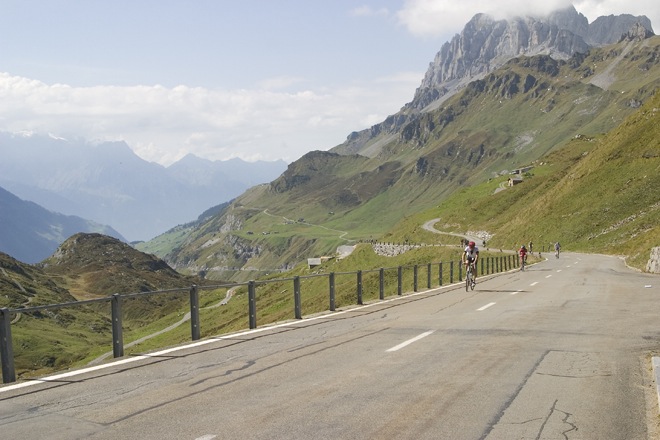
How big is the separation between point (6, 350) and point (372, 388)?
6.31 meters

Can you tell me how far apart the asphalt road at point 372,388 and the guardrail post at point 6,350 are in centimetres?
68

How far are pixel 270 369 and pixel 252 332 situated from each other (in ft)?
18.0

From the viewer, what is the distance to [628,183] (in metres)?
98.9

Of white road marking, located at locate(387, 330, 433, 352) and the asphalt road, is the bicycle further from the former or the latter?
white road marking, located at locate(387, 330, 433, 352)

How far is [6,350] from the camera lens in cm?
1043

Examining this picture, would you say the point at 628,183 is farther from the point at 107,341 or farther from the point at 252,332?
the point at 252,332

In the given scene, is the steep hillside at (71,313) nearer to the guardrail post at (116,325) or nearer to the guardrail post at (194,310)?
the guardrail post at (194,310)

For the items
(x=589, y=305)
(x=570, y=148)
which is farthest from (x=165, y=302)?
(x=589, y=305)

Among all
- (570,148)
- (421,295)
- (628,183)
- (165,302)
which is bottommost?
(165,302)

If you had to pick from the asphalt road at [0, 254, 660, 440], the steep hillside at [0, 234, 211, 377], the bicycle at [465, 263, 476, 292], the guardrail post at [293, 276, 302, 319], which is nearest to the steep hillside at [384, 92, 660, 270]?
the bicycle at [465, 263, 476, 292]

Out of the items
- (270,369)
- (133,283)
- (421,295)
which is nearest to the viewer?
(270,369)

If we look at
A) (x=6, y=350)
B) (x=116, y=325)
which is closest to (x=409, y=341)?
(x=116, y=325)

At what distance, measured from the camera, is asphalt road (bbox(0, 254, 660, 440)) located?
22.5 ft

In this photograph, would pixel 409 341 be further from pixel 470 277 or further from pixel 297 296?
pixel 470 277
